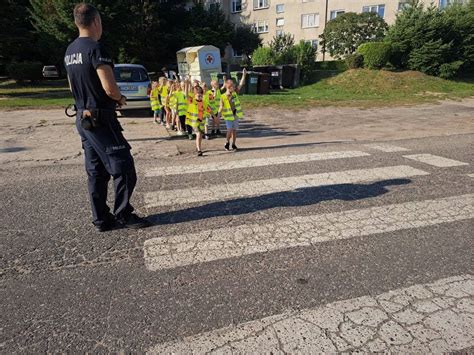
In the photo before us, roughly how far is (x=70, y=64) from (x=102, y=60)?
407mm

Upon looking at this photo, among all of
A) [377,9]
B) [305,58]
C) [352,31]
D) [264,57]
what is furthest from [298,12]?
[305,58]

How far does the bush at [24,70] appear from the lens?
27.1 meters

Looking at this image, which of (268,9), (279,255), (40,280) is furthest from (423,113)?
(268,9)

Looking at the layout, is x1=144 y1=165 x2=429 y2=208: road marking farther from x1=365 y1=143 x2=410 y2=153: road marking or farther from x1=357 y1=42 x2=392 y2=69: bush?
x1=357 y1=42 x2=392 y2=69: bush

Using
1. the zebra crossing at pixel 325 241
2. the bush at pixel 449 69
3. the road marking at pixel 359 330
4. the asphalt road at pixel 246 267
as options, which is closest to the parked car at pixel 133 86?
the zebra crossing at pixel 325 241

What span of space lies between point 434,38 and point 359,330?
29.2 m

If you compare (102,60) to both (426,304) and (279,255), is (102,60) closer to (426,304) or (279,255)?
(279,255)

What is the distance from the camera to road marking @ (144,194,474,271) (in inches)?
133

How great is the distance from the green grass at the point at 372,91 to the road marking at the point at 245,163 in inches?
431

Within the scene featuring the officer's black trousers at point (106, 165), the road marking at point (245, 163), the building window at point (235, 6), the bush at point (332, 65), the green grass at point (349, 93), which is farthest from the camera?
the building window at point (235, 6)

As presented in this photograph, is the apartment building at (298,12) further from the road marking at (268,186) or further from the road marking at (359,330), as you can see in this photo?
the road marking at (359,330)

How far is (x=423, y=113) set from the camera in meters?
14.6

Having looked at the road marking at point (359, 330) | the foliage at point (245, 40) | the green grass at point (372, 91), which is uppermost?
the foliage at point (245, 40)

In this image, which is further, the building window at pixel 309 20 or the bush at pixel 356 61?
the building window at pixel 309 20
